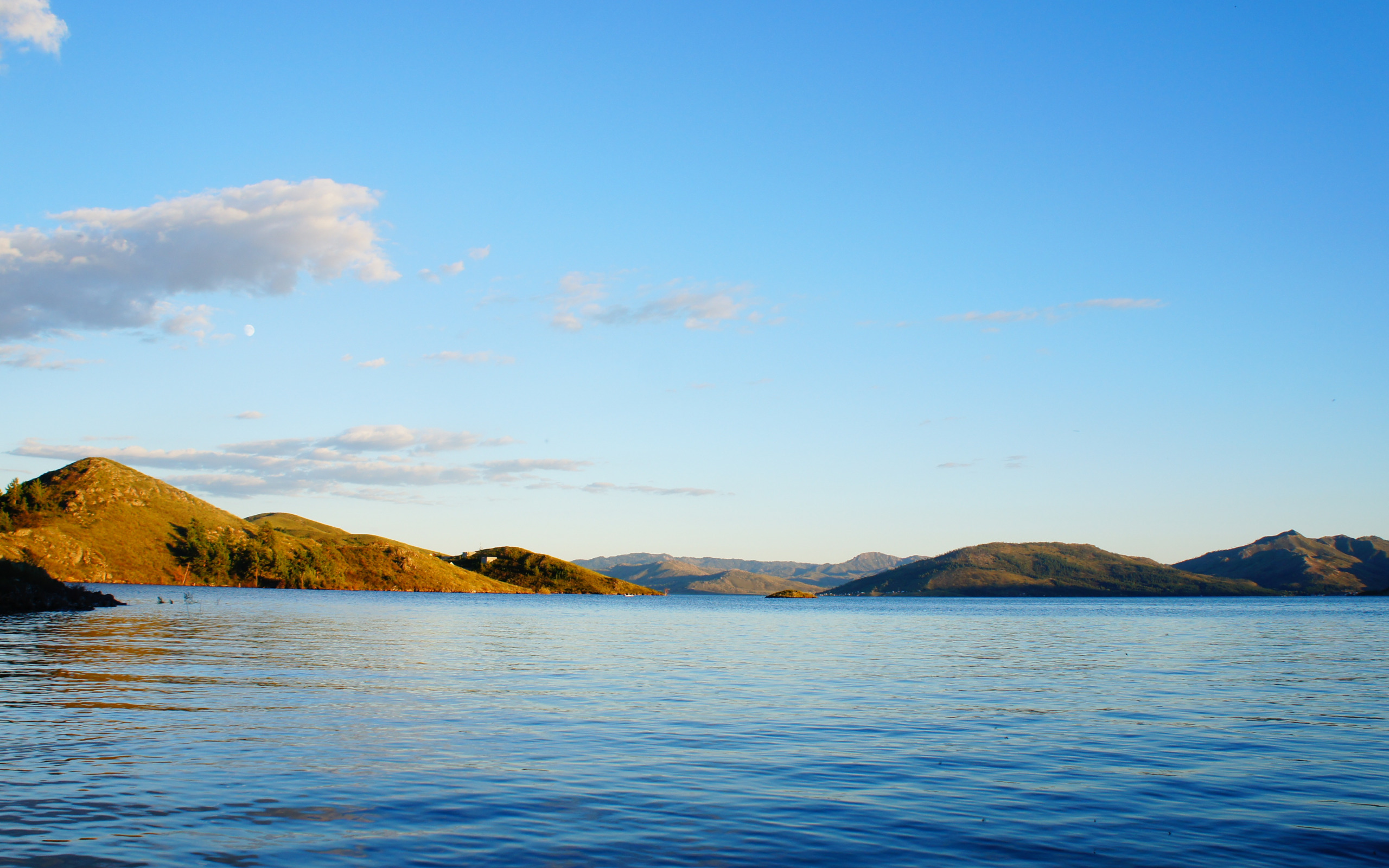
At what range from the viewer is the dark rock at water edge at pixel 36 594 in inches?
3760

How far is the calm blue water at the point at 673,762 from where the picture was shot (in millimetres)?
16156

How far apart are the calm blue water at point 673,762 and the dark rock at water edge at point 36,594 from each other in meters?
50.6

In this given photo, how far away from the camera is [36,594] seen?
10062 centimetres

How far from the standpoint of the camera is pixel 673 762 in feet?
78.8

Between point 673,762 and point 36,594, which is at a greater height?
point 673,762

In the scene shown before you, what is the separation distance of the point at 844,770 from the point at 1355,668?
165 feet

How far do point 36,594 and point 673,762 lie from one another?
110 meters

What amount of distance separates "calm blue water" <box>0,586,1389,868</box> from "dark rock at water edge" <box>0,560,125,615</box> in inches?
→ 1991

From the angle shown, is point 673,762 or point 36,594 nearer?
point 673,762

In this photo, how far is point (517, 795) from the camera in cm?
1967

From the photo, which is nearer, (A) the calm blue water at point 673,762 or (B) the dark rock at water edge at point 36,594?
(A) the calm blue water at point 673,762

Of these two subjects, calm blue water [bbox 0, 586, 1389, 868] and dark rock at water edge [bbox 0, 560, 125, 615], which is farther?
dark rock at water edge [bbox 0, 560, 125, 615]

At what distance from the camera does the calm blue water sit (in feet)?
53.0

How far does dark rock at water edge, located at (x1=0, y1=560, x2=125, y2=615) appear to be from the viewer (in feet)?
313
